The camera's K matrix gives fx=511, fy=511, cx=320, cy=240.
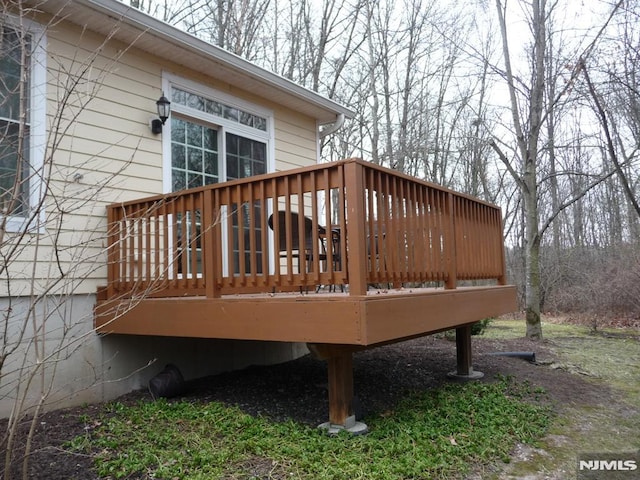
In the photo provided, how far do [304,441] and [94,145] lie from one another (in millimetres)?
3259

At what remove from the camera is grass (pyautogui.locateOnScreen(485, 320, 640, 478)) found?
3.58m

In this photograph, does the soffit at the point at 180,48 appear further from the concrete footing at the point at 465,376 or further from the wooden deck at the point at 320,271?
the concrete footing at the point at 465,376

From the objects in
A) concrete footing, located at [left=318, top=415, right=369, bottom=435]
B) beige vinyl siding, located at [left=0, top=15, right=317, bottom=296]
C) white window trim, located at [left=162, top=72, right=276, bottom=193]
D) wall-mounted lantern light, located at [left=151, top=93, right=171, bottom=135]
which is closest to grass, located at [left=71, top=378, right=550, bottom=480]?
concrete footing, located at [left=318, top=415, right=369, bottom=435]

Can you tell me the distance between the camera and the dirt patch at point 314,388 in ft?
10.9

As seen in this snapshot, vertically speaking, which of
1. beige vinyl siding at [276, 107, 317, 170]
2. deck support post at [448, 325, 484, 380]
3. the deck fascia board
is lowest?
deck support post at [448, 325, 484, 380]

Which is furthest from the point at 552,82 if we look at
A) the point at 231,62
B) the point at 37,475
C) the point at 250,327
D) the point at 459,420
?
the point at 37,475

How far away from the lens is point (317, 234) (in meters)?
3.59

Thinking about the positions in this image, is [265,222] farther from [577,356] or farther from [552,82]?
[552,82]

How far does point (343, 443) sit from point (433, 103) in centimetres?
1415

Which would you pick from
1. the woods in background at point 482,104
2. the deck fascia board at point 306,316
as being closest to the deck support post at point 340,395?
the deck fascia board at point 306,316

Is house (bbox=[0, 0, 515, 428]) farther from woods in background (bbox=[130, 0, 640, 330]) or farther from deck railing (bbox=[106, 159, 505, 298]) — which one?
woods in background (bbox=[130, 0, 640, 330])

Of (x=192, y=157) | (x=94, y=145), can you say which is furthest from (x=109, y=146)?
(x=192, y=157)

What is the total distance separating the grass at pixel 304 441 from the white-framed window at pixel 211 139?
199cm

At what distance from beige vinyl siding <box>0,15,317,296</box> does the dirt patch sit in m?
1.14
